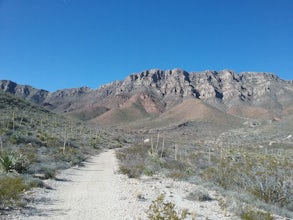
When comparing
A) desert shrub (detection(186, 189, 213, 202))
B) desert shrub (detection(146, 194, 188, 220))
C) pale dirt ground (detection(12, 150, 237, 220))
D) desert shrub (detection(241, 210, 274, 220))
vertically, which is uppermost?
desert shrub (detection(146, 194, 188, 220))

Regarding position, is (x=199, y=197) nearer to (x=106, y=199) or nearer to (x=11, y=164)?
(x=106, y=199)

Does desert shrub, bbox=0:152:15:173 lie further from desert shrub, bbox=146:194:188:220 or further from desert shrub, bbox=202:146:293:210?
desert shrub, bbox=202:146:293:210

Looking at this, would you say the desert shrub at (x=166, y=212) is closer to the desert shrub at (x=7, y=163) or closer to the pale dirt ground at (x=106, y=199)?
the pale dirt ground at (x=106, y=199)

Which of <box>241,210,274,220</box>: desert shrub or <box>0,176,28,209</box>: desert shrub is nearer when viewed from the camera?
<box>241,210,274,220</box>: desert shrub

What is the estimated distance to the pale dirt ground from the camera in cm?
762

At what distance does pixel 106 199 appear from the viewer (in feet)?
30.9

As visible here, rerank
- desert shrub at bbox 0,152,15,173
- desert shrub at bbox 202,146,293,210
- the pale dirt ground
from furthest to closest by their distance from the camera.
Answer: desert shrub at bbox 0,152,15,173
desert shrub at bbox 202,146,293,210
the pale dirt ground

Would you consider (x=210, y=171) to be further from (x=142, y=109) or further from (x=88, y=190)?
(x=142, y=109)

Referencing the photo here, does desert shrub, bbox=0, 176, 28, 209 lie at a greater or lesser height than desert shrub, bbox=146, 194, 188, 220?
lesser

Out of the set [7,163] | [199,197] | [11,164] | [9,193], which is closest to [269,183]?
[199,197]

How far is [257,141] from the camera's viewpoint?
56.1m

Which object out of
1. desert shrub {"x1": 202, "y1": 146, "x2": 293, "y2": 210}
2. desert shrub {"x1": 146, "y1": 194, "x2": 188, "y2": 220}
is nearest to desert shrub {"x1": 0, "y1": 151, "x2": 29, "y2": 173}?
desert shrub {"x1": 146, "y1": 194, "x2": 188, "y2": 220}

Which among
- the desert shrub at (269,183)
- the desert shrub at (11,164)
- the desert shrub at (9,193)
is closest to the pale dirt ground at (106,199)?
the desert shrub at (9,193)

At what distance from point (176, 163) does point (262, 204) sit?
38.6ft
